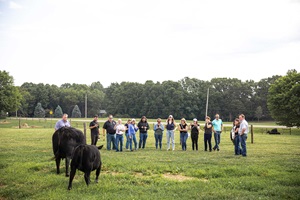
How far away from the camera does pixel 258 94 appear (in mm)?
95250

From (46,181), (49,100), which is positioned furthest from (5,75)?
(46,181)

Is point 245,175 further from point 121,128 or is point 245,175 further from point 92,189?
point 121,128

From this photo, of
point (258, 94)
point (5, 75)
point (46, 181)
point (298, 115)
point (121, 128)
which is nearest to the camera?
point (46, 181)

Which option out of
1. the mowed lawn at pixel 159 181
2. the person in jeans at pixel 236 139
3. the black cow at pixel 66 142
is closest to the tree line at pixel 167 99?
the person in jeans at pixel 236 139

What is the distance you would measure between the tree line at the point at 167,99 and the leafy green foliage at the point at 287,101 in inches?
1242

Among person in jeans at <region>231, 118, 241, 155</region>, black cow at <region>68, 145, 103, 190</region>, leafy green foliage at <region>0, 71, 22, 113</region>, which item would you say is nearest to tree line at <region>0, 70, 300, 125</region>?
leafy green foliage at <region>0, 71, 22, 113</region>

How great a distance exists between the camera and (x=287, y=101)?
171 feet

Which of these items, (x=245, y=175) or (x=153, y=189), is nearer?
(x=153, y=189)

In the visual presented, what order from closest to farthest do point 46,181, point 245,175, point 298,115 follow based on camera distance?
point 46,181, point 245,175, point 298,115

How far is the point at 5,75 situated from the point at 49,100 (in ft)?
118

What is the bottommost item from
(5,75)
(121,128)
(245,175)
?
(245,175)

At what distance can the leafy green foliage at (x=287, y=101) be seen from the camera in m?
50.0

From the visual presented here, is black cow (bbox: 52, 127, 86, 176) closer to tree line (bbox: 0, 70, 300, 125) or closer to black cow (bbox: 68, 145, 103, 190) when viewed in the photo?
black cow (bbox: 68, 145, 103, 190)

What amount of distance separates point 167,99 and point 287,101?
51.2m
